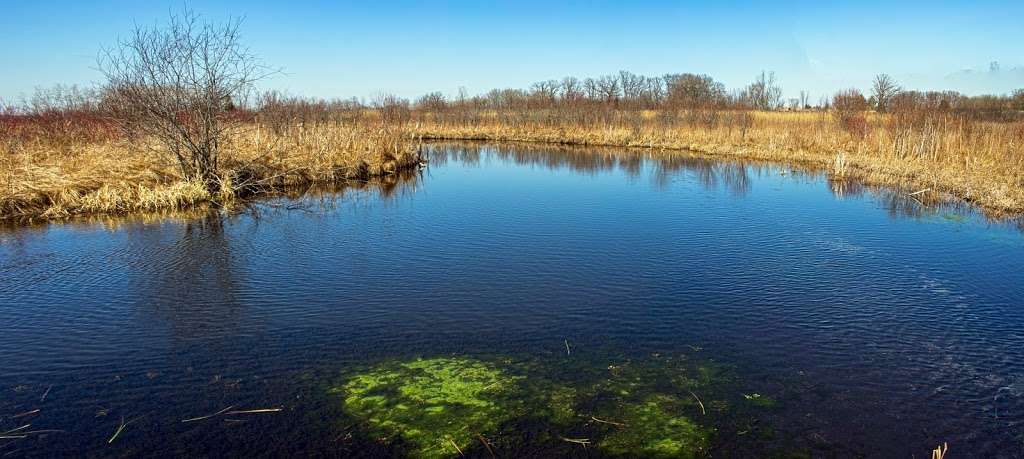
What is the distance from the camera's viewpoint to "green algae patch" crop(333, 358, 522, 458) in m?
3.41

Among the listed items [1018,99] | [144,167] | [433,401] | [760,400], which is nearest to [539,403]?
[433,401]

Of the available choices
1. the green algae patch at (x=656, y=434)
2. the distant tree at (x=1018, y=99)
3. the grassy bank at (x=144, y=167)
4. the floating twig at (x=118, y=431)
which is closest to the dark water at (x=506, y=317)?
the floating twig at (x=118, y=431)

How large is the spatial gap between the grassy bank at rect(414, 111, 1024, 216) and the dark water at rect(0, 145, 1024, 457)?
2.20 m

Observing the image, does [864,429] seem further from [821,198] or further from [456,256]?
[821,198]

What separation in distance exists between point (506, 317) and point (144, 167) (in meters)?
9.12

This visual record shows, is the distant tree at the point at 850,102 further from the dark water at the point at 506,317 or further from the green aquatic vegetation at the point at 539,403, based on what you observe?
the green aquatic vegetation at the point at 539,403

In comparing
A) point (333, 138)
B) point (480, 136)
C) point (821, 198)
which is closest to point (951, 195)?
point (821, 198)

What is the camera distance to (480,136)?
29031 mm

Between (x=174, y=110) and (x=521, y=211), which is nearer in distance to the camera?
(x=521, y=211)

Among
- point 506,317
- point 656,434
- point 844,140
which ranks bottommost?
point 656,434

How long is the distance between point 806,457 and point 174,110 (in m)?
11.3

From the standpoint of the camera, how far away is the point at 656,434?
11.3 feet

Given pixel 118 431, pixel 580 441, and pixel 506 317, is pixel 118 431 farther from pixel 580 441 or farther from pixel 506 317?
pixel 506 317

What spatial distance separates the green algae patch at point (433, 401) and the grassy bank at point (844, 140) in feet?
31.7
